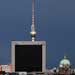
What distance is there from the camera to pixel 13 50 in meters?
122


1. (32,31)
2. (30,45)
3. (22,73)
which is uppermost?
(32,31)

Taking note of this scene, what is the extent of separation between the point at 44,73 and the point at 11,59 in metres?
10.2

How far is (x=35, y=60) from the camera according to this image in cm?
12800

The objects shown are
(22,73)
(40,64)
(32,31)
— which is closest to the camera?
(22,73)

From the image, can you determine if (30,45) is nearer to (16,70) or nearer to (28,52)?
(28,52)

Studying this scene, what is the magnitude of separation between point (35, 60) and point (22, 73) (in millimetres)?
13502

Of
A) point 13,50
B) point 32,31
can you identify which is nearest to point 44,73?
point 13,50

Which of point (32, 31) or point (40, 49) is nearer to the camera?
point (40, 49)

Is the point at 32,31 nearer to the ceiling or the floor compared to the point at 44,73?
nearer to the ceiling

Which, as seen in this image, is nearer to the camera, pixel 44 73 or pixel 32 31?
pixel 44 73

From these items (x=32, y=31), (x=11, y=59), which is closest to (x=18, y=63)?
(x=11, y=59)

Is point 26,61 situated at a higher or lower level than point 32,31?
lower

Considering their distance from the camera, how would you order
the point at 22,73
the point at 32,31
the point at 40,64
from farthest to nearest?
the point at 32,31
the point at 40,64
the point at 22,73

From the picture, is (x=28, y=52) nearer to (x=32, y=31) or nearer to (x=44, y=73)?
(x=44, y=73)
